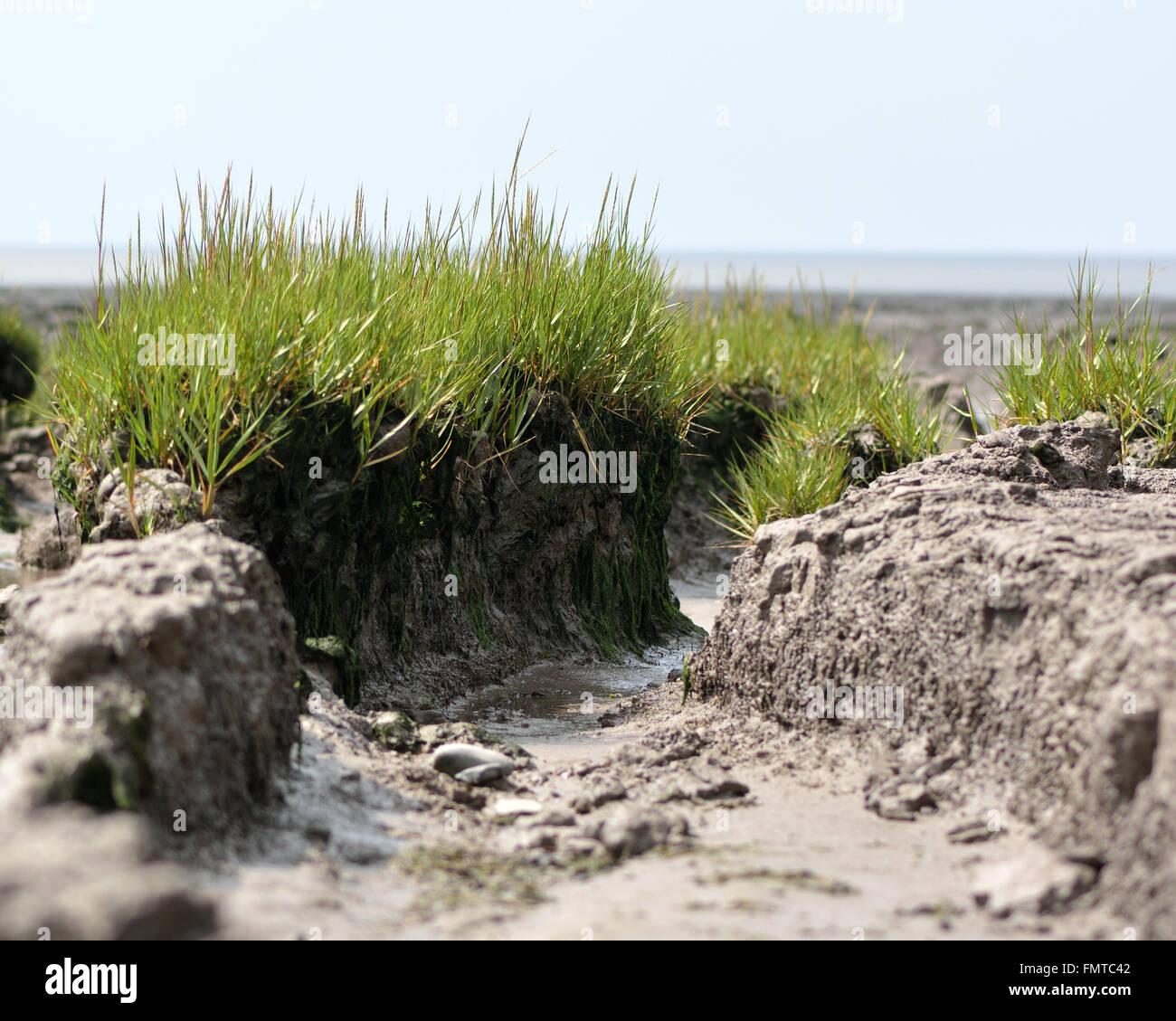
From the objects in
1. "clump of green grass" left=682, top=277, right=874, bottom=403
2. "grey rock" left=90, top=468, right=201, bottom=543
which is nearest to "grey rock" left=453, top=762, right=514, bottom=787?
"grey rock" left=90, top=468, right=201, bottom=543

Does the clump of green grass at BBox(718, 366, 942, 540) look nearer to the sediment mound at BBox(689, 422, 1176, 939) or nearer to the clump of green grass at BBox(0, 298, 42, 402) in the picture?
the sediment mound at BBox(689, 422, 1176, 939)

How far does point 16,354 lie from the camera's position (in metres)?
13.8

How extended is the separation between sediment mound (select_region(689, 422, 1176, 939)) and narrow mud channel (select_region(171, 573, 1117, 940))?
180 millimetres

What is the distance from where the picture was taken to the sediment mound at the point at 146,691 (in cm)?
283

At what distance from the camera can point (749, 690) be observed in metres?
4.86

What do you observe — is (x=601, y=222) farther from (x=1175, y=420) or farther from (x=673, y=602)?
(x=1175, y=420)

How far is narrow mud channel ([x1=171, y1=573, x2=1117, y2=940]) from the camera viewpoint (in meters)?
2.78

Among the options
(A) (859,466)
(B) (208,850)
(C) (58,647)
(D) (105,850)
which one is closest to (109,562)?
(C) (58,647)

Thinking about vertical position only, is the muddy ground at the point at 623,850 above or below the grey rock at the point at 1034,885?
below

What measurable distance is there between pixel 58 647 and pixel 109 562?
0.51 m
